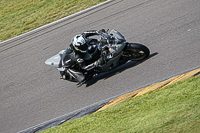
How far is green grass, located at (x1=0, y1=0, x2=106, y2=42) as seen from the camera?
15617 mm

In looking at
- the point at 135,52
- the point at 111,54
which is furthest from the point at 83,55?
the point at 135,52

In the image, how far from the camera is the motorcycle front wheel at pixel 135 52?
938 cm

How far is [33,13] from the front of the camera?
1709 centimetres

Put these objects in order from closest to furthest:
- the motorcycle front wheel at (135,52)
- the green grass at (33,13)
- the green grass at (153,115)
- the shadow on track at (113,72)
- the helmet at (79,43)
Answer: the green grass at (153,115), the helmet at (79,43), the motorcycle front wheel at (135,52), the shadow on track at (113,72), the green grass at (33,13)

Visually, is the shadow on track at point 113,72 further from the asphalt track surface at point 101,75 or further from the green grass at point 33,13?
the green grass at point 33,13

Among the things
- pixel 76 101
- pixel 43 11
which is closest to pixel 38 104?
pixel 76 101

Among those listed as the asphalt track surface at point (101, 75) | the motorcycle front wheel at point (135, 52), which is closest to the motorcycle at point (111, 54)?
the motorcycle front wheel at point (135, 52)

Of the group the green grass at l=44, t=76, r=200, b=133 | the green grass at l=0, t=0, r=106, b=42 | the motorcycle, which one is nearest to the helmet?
the motorcycle

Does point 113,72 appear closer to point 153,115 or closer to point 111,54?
point 111,54

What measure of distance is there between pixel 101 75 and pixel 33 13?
8.31 metres

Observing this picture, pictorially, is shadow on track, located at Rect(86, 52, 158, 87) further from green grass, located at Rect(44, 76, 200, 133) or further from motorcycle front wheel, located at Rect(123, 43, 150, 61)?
green grass, located at Rect(44, 76, 200, 133)

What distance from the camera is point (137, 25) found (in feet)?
39.2

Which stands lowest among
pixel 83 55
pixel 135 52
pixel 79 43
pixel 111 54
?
pixel 135 52

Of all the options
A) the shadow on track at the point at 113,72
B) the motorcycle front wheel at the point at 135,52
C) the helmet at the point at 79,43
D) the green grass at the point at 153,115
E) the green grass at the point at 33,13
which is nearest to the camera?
Answer: the green grass at the point at 153,115
